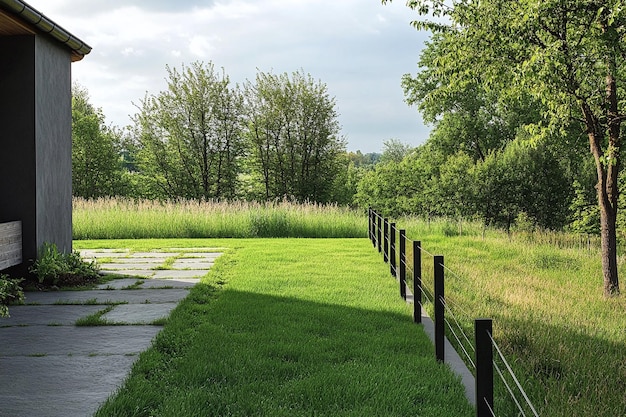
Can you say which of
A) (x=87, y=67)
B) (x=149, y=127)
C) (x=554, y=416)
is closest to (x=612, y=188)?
(x=554, y=416)

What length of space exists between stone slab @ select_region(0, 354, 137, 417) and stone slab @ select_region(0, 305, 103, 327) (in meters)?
1.16

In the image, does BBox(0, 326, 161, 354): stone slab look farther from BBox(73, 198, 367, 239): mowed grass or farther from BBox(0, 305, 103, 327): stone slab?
BBox(73, 198, 367, 239): mowed grass

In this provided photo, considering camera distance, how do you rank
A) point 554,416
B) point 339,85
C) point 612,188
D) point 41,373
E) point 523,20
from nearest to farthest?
1. point 554,416
2. point 41,373
3. point 523,20
4. point 612,188
5. point 339,85

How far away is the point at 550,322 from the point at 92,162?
2679 cm

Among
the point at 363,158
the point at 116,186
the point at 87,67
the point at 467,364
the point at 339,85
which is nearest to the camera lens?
the point at 467,364

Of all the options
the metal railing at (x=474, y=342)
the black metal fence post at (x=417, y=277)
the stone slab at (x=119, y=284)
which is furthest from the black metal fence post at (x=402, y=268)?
the stone slab at (x=119, y=284)

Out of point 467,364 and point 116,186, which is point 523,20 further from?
point 116,186

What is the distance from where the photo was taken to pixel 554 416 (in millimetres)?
3285

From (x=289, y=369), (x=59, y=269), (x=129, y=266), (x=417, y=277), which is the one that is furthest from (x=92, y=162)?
(x=289, y=369)

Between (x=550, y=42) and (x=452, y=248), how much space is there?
18.2 ft

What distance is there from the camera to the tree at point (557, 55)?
23.4 feet

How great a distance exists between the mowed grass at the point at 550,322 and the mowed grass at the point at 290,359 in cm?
52

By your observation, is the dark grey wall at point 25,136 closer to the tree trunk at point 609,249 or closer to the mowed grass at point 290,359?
the mowed grass at point 290,359

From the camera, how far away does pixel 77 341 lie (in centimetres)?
454
